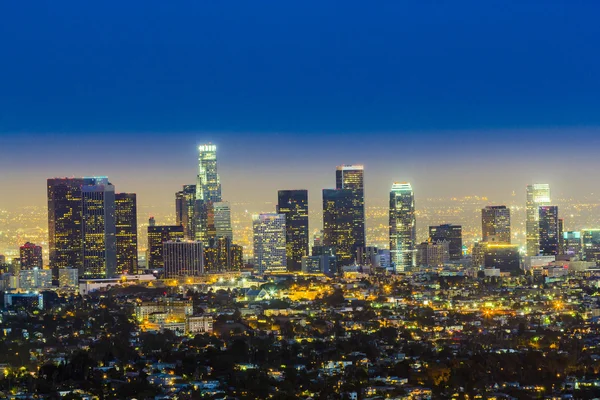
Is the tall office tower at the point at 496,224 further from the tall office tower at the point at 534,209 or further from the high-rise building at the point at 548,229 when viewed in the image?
the high-rise building at the point at 548,229

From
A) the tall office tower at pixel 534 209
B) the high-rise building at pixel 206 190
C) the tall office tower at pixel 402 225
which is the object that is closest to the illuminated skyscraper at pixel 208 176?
the high-rise building at pixel 206 190

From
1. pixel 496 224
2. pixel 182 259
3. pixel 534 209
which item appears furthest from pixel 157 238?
pixel 534 209

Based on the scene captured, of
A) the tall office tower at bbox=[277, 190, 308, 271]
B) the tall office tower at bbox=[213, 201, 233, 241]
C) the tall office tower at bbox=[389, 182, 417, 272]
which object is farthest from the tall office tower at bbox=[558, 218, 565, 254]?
the tall office tower at bbox=[213, 201, 233, 241]

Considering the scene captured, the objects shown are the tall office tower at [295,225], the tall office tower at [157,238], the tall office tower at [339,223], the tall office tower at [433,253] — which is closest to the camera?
the tall office tower at [157,238]

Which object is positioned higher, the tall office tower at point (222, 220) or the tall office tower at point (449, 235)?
the tall office tower at point (222, 220)

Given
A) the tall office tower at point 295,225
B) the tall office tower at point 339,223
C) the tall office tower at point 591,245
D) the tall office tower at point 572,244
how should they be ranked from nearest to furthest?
the tall office tower at point 591,245 → the tall office tower at point 339,223 → the tall office tower at point 295,225 → the tall office tower at point 572,244

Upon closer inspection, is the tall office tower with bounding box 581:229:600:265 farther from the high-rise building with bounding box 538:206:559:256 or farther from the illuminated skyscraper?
the illuminated skyscraper

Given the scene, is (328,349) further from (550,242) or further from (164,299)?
(550,242)

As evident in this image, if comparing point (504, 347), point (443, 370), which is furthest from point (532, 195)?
point (443, 370)

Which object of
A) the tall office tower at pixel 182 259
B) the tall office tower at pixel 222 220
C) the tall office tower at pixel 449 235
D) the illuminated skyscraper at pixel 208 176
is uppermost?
the illuminated skyscraper at pixel 208 176
